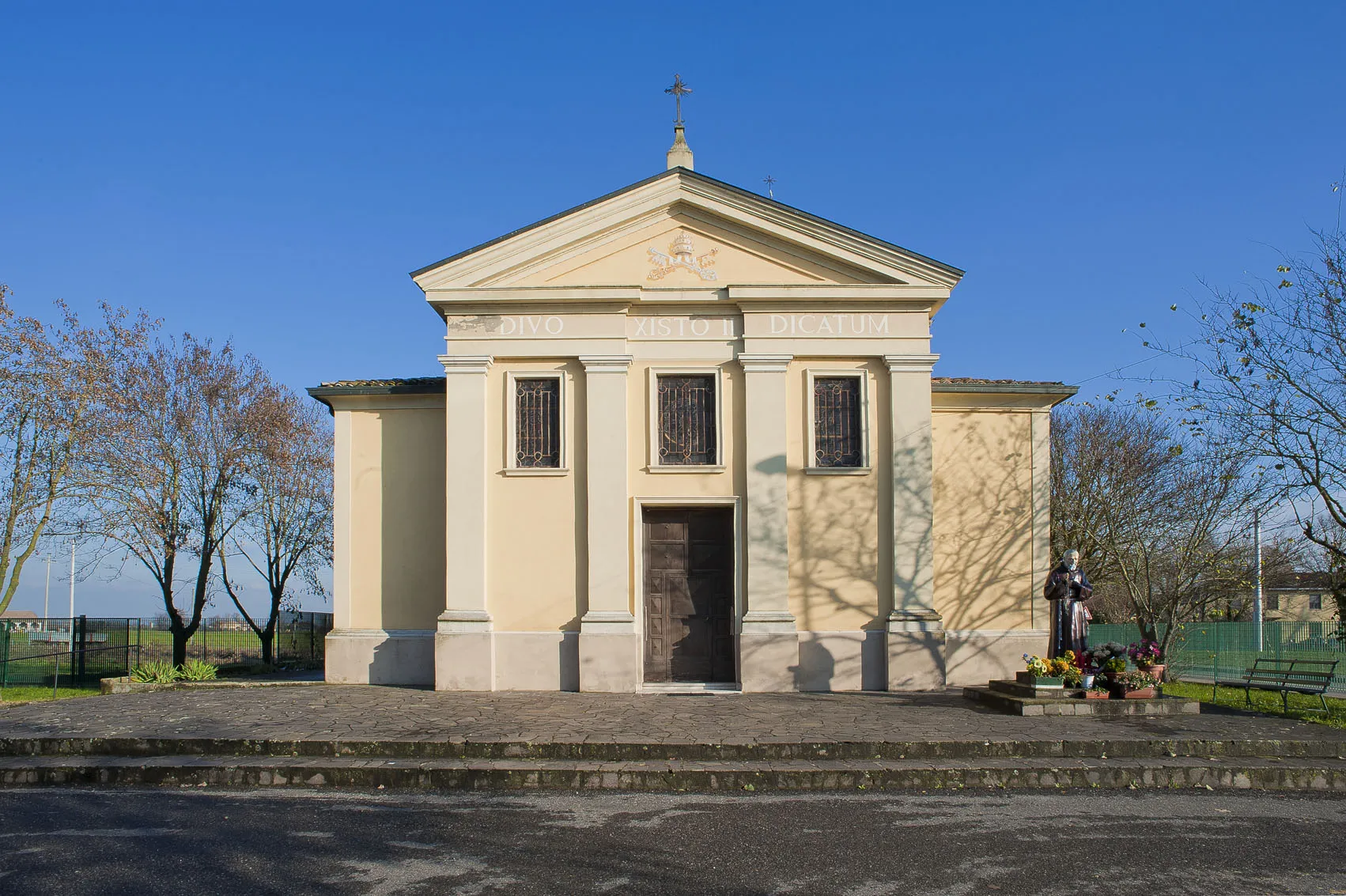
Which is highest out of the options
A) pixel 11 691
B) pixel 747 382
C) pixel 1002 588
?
pixel 747 382

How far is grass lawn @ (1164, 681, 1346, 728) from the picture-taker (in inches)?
523

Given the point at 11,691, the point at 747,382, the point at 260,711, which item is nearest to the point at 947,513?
the point at 747,382

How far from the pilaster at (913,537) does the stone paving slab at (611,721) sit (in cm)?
61

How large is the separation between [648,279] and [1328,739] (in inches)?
425

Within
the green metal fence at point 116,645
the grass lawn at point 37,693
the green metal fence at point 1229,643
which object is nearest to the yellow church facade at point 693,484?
the grass lawn at point 37,693

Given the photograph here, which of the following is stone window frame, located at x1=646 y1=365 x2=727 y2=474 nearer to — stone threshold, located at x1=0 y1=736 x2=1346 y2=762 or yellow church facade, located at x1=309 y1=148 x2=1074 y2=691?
yellow church facade, located at x1=309 y1=148 x2=1074 y2=691

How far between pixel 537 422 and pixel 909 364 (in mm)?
5897

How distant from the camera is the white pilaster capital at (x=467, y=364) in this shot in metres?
15.6

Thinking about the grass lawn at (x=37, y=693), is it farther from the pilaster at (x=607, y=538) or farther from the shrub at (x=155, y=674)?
the pilaster at (x=607, y=538)

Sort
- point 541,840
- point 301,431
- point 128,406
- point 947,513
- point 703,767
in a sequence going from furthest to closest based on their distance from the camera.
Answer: point 301,431
point 128,406
point 947,513
point 703,767
point 541,840

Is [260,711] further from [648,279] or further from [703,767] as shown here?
[648,279]

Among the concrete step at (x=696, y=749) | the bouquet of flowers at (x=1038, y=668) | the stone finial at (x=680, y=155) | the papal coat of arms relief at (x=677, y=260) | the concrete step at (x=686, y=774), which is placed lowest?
the concrete step at (x=686, y=774)

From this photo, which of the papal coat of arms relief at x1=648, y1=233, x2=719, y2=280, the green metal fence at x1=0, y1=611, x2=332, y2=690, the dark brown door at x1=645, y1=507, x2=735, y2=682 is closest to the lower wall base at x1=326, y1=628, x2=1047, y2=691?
the dark brown door at x1=645, y1=507, x2=735, y2=682

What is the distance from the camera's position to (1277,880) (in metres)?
6.90
